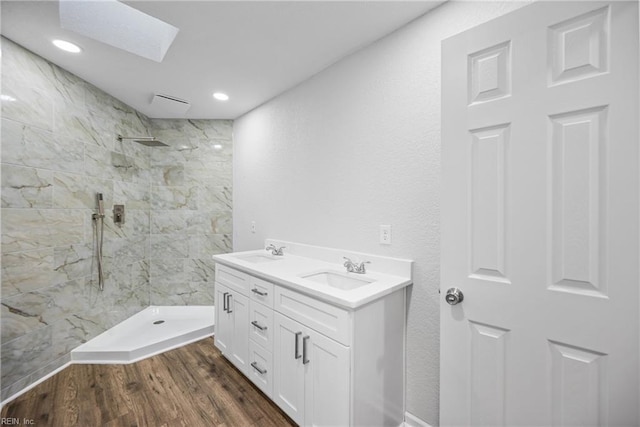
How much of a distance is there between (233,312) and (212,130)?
2302mm

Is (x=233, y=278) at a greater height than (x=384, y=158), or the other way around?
(x=384, y=158)

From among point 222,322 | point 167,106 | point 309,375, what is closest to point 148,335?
point 222,322

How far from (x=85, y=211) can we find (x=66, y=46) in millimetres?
1311

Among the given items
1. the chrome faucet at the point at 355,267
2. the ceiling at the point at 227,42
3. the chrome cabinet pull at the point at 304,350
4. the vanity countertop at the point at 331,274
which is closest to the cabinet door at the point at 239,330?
the vanity countertop at the point at 331,274

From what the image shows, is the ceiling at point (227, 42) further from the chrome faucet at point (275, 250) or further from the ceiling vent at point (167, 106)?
the chrome faucet at point (275, 250)

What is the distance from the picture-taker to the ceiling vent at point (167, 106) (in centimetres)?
274

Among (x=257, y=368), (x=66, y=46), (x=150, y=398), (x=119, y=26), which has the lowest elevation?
(x=150, y=398)

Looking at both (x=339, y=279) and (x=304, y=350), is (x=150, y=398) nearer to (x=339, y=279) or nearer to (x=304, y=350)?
(x=304, y=350)

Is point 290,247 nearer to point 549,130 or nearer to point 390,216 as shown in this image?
point 390,216

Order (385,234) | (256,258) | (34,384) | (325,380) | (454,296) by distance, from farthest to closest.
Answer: (256,258)
(34,384)
(385,234)
(325,380)
(454,296)

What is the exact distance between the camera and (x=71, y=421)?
166cm

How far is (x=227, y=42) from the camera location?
1.82 metres

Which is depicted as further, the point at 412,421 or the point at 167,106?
the point at 167,106

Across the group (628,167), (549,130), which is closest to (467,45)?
(549,130)
